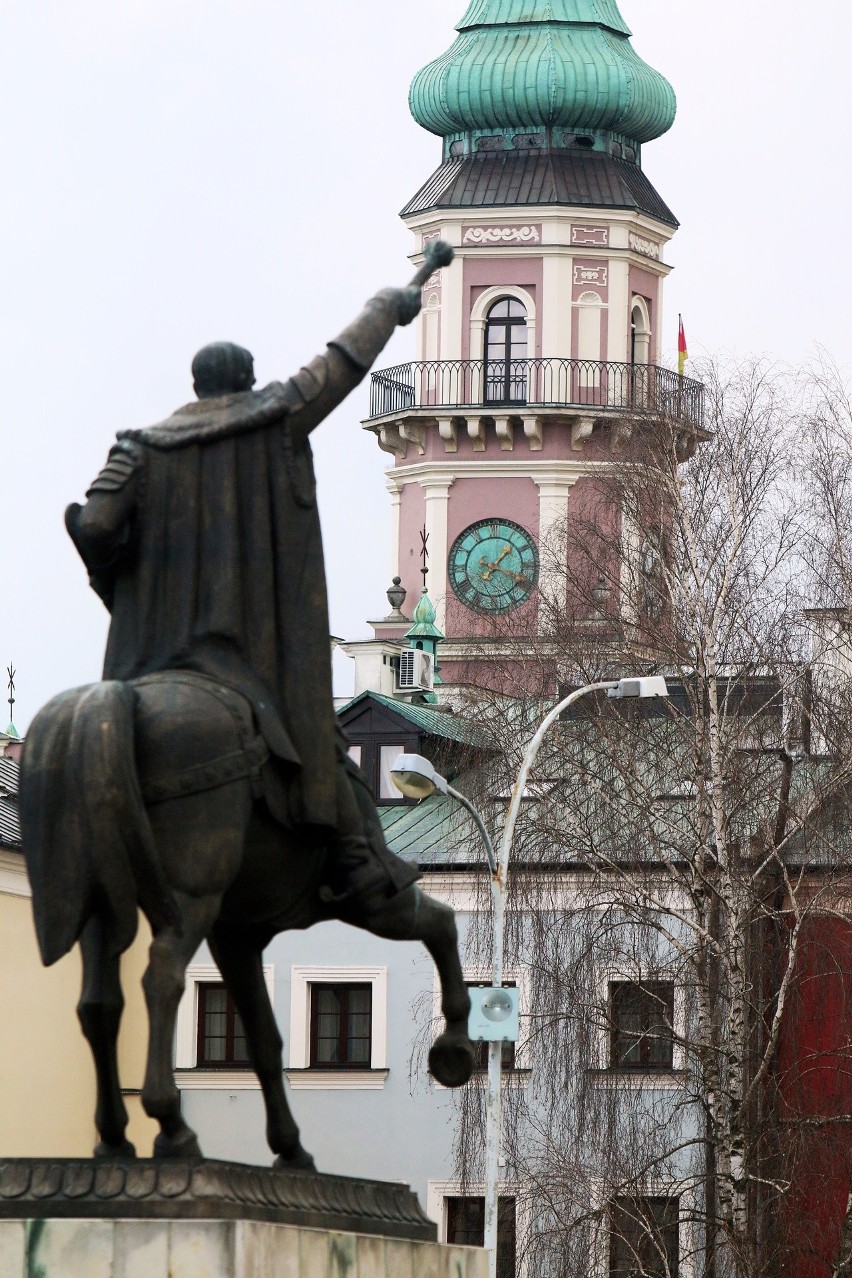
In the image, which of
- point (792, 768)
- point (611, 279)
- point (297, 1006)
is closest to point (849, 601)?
point (792, 768)

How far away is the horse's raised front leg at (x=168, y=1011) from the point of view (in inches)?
402

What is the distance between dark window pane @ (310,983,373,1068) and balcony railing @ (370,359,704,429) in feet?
87.1

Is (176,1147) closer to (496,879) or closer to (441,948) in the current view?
(441,948)

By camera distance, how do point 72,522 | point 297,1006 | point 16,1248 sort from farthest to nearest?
1. point 297,1006
2. point 72,522
3. point 16,1248

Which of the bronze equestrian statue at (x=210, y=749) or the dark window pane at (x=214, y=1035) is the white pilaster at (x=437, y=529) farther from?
the bronze equestrian statue at (x=210, y=749)

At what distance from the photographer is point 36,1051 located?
1682 inches

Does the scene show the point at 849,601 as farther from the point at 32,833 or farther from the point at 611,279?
the point at 611,279

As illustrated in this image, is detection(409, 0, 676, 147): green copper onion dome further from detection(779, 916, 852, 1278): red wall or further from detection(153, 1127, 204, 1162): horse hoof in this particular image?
detection(153, 1127, 204, 1162): horse hoof

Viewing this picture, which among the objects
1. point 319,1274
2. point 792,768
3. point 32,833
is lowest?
point 319,1274

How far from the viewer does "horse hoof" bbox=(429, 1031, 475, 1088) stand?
37.9 feet

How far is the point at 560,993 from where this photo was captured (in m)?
37.9

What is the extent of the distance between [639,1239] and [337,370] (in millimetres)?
25359

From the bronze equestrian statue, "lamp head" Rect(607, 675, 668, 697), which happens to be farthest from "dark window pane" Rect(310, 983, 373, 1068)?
the bronze equestrian statue

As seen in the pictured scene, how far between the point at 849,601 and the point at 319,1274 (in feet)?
93.9
